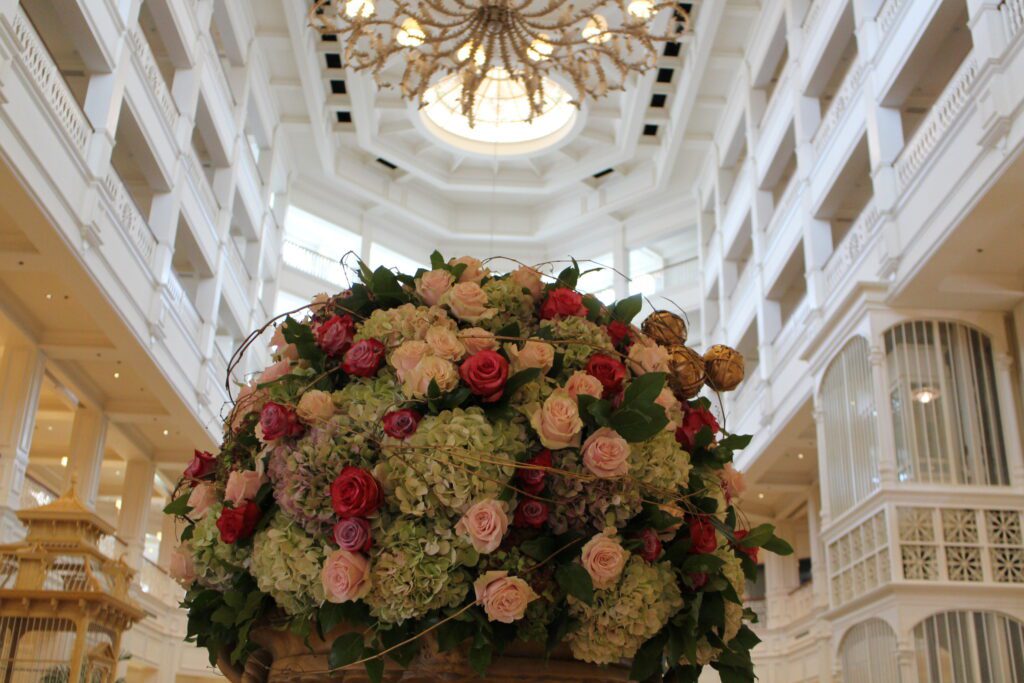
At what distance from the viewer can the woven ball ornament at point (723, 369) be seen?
7.05 ft

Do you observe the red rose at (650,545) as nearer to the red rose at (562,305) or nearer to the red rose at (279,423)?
the red rose at (562,305)

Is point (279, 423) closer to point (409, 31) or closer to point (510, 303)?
point (510, 303)

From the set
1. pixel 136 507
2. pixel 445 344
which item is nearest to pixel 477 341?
pixel 445 344

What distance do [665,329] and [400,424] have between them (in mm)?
717

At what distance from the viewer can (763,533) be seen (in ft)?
6.24

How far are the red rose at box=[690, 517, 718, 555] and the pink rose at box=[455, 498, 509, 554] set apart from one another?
0.35 metres

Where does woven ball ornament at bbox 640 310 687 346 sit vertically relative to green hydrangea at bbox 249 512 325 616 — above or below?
above

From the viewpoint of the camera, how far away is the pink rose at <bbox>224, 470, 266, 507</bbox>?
176 centimetres

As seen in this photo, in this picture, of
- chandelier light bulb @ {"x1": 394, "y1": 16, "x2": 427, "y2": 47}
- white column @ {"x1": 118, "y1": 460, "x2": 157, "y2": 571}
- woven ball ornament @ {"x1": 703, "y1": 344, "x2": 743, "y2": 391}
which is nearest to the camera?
woven ball ornament @ {"x1": 703, "y1": 344, "x2": 743, "y2": 391}

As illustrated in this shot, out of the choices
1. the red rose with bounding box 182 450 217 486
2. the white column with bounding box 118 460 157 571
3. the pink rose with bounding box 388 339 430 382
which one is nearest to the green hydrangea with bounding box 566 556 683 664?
the pink rose with bounding box 388 339 430 382

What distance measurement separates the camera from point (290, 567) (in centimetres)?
164

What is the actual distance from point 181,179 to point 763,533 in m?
14.8

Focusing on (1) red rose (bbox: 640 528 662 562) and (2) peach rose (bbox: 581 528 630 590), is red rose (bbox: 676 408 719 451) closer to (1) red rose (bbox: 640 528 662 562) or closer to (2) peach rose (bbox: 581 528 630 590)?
(1) red rose (bbox: 640 528 662 562)

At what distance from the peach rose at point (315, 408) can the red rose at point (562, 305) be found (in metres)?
0.45
